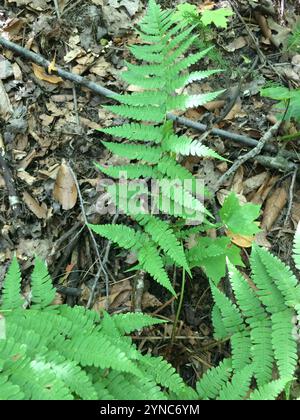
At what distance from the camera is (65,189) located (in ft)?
11.1

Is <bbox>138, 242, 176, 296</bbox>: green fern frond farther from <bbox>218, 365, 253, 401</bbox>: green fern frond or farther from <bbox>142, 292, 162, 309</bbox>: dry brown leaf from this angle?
<bbox>218, 365, 253, 401</bbox>: green fern frond

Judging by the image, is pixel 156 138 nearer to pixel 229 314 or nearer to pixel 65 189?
pixel 65 189

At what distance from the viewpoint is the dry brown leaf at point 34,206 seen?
3336 millimetres

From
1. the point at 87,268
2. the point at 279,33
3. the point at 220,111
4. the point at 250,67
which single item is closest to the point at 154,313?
the point at 87,268

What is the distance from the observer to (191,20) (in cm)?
356

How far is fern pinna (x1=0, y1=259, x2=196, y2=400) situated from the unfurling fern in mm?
247

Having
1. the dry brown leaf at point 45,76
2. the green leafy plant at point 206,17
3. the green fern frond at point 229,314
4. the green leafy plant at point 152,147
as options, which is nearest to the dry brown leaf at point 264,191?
the green leafy plant at point 152,147

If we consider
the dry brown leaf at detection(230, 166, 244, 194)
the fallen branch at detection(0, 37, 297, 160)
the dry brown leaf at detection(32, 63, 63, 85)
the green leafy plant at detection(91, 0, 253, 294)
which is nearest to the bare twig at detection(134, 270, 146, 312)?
the green leafy plant at detection(91, 0, 253, 294)

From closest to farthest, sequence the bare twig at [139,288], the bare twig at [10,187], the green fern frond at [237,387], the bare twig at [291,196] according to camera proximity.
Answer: the green fern frond at [237,387] → the bare twig at [139,288] → the bare twig at [291,196] → the bare twig at [10,187]

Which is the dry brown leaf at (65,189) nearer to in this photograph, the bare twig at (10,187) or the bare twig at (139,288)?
the bare twig at (10,187)

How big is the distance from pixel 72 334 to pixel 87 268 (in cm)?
89

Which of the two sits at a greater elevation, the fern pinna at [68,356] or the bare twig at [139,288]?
the fern pinna at [68,356]

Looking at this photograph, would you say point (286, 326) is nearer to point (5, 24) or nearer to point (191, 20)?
point (191, 20)

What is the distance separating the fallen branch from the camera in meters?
3.40
